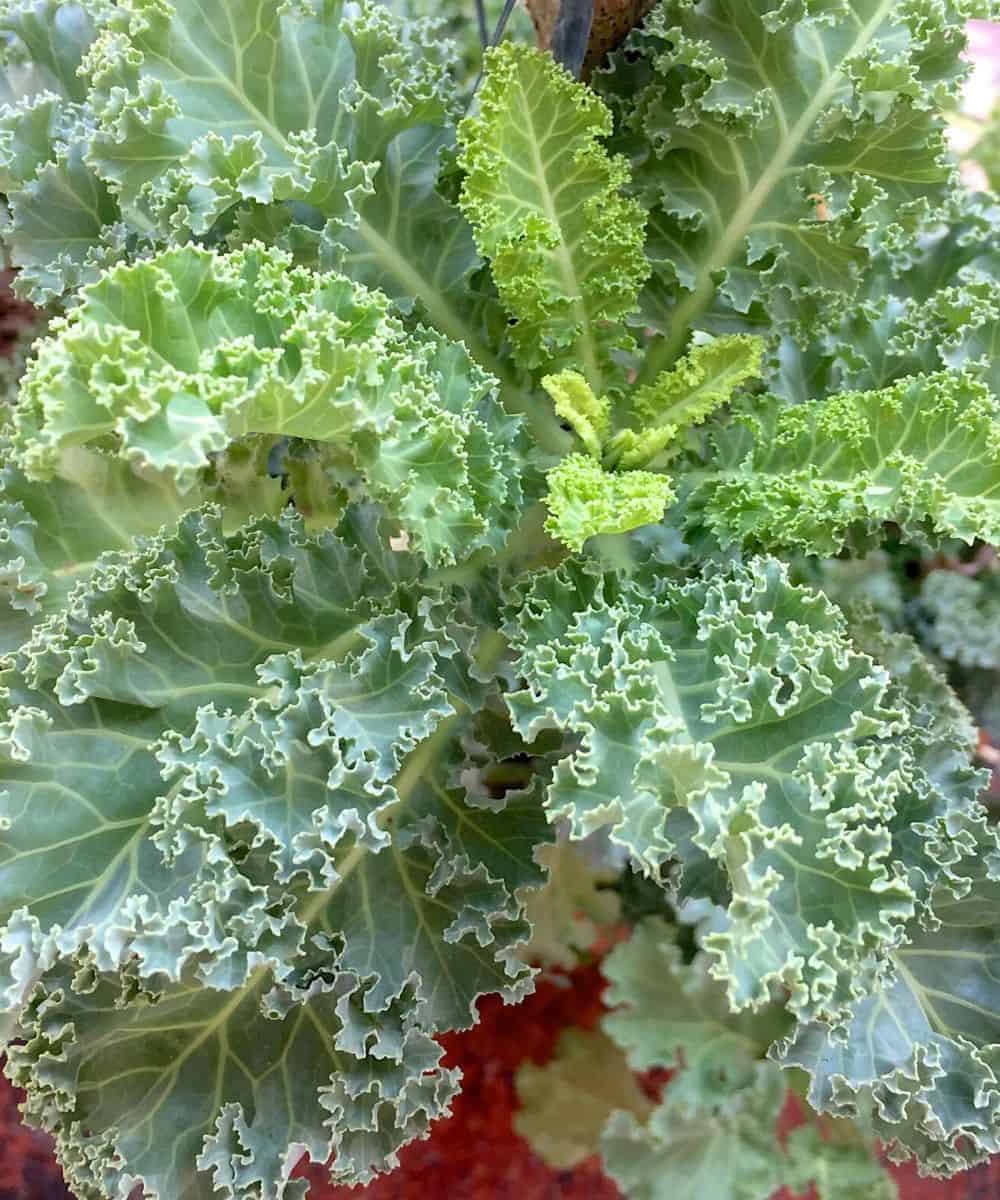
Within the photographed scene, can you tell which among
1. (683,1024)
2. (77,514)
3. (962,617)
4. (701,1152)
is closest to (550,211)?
(77,514)

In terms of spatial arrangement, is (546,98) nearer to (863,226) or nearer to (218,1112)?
(863,226)

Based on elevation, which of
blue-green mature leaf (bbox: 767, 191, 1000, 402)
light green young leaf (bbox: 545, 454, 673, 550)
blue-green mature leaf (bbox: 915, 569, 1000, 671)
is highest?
blue-green mature leaf (bbox: 767, 191, 1000, 402)

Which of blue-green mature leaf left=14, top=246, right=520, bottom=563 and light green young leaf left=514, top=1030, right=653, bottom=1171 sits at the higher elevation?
blue-green mature leaf left=14, top=246, right=520, bottom=563

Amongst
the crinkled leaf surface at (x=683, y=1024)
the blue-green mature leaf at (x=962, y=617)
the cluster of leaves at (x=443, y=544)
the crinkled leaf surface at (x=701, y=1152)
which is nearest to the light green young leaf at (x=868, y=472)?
the cluster of leaves at (x=443, y=544)

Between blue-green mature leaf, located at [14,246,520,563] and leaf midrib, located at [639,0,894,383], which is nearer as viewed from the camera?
blue-green mature leaf, located at [14,246,520,563]

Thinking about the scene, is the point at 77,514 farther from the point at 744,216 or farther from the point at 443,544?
the point at 744,216

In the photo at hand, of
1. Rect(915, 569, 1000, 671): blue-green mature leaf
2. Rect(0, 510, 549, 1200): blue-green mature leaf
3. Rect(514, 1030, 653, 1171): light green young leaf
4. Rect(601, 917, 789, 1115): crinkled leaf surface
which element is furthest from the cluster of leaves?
Rect(514, 1030, 653, 1171): light green young leaf

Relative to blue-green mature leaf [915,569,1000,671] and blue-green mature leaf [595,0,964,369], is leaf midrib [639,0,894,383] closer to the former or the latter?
blue-green mature leaf [595,0,964,369]
